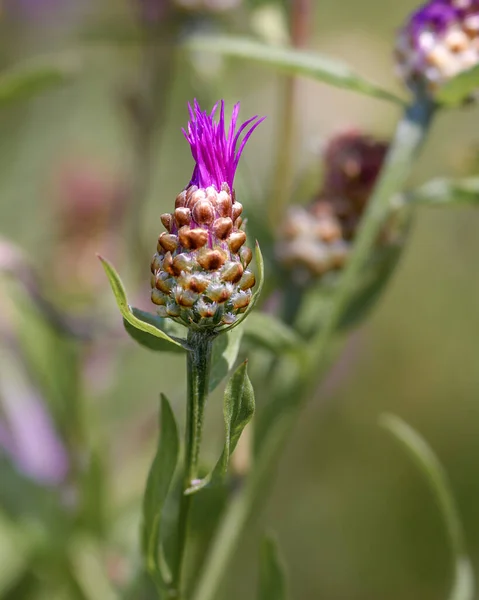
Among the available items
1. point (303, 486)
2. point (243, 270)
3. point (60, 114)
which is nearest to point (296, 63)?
point (243, 270)

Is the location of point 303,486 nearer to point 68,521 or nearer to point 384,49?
point 68,521

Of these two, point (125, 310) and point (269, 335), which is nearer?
point (125, 310)

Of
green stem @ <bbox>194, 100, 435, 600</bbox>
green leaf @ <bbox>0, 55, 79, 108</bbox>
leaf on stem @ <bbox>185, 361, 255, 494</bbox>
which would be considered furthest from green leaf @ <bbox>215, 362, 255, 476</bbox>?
green leaf @ <bbox>0, 55, 79, 108</bbox>

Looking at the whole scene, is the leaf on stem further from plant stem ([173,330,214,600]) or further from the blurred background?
the blurred background

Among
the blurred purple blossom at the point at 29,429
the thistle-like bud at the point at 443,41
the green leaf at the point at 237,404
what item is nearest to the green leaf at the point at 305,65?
the thistle-like bud at the point at 443,41

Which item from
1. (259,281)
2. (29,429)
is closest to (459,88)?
(259,281)

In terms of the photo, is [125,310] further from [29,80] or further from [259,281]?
[29,80]
